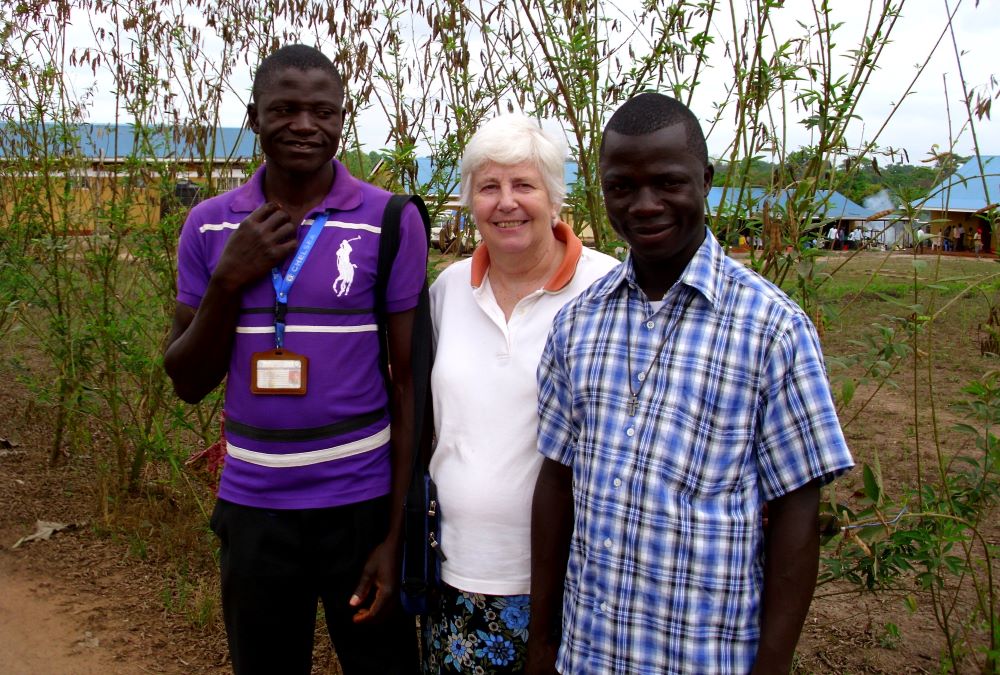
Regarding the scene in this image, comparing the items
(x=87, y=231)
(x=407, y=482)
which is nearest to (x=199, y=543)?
(x=87, y=231)

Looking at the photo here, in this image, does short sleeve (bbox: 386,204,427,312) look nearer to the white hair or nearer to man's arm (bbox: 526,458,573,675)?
the white hair

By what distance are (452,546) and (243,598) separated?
532mm

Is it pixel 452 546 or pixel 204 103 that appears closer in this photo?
pixel 452 546

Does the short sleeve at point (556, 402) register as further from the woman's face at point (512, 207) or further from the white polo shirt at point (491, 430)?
the woman's face at point (512, 207)

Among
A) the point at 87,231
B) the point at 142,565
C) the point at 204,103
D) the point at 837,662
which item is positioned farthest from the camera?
the point at 87,231

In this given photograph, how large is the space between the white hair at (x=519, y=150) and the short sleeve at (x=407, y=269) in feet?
0.58

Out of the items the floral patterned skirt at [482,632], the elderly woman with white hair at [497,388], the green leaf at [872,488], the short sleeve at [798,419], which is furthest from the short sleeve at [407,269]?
the green leaf at [872,488]

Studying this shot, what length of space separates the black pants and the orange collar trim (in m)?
0.61

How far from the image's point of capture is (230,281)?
6.77ft

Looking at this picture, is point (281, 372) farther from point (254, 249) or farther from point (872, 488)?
point (872, 488)

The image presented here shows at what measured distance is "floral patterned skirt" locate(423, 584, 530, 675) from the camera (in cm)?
212

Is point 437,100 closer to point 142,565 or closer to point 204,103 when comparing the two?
point 204,103

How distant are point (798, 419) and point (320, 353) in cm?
108

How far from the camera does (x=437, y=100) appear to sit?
3436 mm
